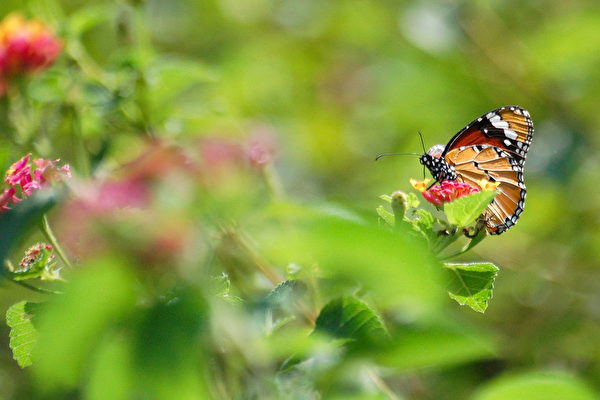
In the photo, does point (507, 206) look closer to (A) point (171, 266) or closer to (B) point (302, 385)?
(B) point (302, 385)

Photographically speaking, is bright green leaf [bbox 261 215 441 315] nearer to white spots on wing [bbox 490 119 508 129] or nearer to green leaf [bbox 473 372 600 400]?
green leaf [bbox 473 372 600 400]

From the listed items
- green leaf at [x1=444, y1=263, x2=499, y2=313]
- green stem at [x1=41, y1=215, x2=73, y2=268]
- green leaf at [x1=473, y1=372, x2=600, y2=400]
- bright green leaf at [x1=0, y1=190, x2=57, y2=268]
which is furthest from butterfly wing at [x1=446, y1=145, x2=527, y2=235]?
bright green leaf at [x1=0, y1=190, x2=57, y2=268]

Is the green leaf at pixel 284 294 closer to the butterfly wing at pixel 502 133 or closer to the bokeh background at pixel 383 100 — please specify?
the bokeh background at pixel 383 100

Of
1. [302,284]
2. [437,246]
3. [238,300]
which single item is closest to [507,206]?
[437,246]

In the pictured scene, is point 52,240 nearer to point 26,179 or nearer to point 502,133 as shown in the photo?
point 26,179

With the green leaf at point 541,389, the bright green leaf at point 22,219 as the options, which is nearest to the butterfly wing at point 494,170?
the green leaf at point 541,389

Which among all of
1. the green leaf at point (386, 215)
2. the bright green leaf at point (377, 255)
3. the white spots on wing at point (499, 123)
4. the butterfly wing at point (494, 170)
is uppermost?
the bright green leaf at point (377, 255)
